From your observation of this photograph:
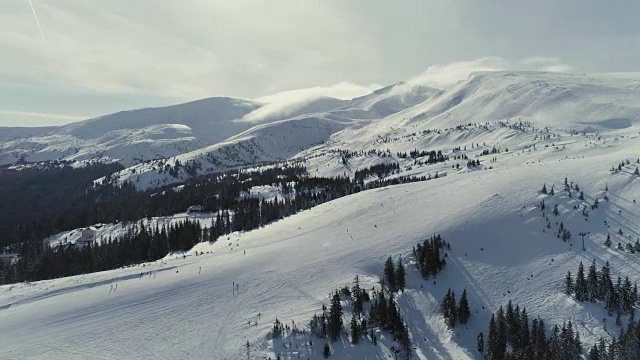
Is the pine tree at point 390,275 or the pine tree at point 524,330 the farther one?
the pine tree at point 390,275

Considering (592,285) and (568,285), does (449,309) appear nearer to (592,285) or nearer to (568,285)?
(568,285)

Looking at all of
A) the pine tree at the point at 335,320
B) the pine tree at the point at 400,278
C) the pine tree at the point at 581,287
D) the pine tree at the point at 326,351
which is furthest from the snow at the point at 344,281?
the pine tree at the point at 400,278

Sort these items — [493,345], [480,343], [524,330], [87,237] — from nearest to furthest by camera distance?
[493,345]
[480,343]
[524,330]
[87,237]

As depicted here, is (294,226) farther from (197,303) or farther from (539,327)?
(539,327)

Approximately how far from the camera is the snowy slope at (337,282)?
199ft

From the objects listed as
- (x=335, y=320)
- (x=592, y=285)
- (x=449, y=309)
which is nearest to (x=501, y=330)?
(x=449, y=309)

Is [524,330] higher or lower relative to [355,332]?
lower

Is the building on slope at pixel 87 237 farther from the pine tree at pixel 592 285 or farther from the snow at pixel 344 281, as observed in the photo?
the pine tree at pixel 592 285

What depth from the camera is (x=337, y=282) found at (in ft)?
254

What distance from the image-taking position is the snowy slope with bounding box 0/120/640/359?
199 ft

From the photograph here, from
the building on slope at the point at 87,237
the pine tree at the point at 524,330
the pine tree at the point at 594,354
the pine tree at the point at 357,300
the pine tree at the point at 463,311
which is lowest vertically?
the pine tree at the point at 594,354

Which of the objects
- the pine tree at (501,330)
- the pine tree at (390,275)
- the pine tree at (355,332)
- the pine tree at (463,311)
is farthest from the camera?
the pine tree at (390,275)

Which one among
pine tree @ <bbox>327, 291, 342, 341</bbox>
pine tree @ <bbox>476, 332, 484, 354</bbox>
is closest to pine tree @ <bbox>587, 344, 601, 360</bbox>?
pine tree @ <bbox>476, 332, 484, 354</bbox>

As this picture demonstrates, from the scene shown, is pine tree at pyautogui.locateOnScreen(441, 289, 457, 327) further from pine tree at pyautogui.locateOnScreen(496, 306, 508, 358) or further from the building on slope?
the building on slope
